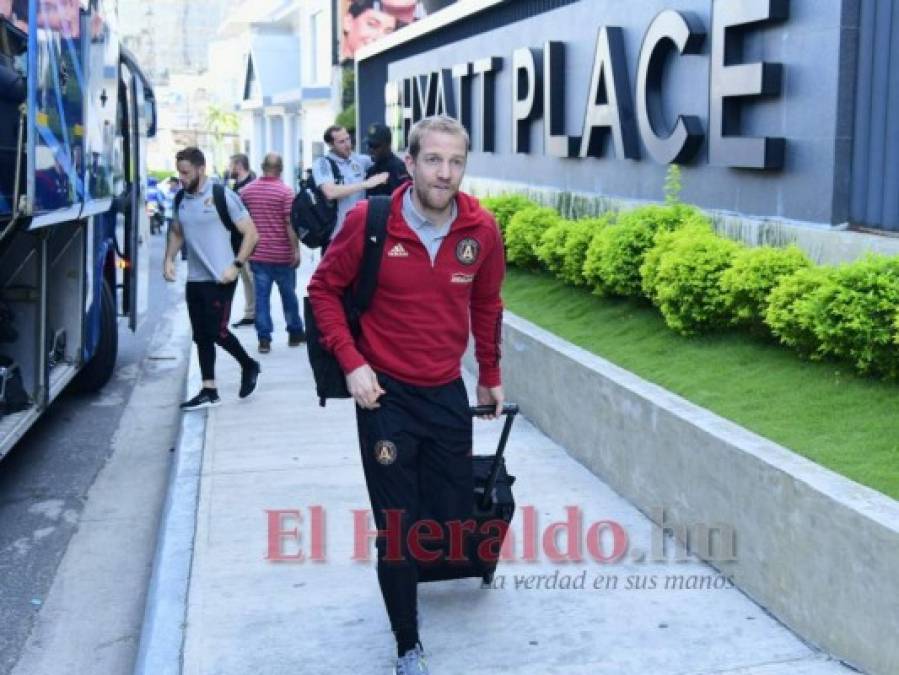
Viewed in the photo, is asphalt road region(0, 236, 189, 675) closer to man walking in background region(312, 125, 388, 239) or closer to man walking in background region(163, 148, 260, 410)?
man walking in background region(163, 148, 260, 410)

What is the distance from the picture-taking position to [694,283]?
6.73 metres

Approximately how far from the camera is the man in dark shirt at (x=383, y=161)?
31.9 ft

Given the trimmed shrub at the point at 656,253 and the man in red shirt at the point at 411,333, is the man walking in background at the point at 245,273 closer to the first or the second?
the trimmed shrub at the point at 656,253

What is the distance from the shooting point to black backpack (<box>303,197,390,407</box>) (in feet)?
13.7

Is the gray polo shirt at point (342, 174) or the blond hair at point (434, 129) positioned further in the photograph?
the gray polo shirt at point (342, 174)

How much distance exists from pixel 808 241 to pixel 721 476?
257cm

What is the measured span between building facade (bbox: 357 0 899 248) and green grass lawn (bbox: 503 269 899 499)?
111 centimetres

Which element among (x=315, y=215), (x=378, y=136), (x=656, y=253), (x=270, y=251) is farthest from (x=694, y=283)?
(x=270, y=251)

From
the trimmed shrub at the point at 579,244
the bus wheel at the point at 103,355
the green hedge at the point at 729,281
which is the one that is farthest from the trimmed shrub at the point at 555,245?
the bus wheel at the point at 103,355

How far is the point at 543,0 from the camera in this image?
1305cm

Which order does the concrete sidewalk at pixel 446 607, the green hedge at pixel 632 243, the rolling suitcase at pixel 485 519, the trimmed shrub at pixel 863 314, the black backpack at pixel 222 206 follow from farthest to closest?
the black backpack at pixel 222 206 < the green hedge at pixel 632 243 < the trimmed shrub at pixel 863 314 < the rolling suitcase at pixel 485 519 < the concrete sidewalk at pixel 446 607

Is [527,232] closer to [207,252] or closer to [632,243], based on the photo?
[632,243]

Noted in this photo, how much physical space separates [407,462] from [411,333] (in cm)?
42

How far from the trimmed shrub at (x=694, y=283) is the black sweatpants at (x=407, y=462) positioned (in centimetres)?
271
